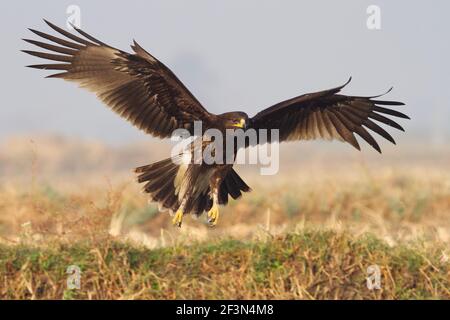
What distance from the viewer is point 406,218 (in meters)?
10.8

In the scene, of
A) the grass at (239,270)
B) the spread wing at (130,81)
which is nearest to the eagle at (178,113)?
the spread wing at (130,81)

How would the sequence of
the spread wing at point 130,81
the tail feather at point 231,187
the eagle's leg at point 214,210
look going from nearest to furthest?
the spread wing at point 130,81 → the eagle's leg at point 214,210 → the tail feather at point 231,187

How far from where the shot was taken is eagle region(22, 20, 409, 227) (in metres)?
8.04

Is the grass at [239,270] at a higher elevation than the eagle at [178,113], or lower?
lower

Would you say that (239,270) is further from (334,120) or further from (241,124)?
(334,120)

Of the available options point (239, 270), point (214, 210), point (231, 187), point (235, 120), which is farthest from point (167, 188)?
point (239, 270)

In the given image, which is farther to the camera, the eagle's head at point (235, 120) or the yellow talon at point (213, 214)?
the yellow talon at point (213, 214)

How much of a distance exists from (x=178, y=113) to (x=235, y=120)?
588mm

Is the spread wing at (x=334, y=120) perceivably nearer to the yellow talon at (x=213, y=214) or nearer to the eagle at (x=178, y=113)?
the eagle at (x=178, y=113)

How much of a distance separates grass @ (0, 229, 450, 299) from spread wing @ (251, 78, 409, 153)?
1719mm

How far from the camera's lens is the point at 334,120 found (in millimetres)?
9078

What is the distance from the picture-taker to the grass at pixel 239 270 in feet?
23.1
